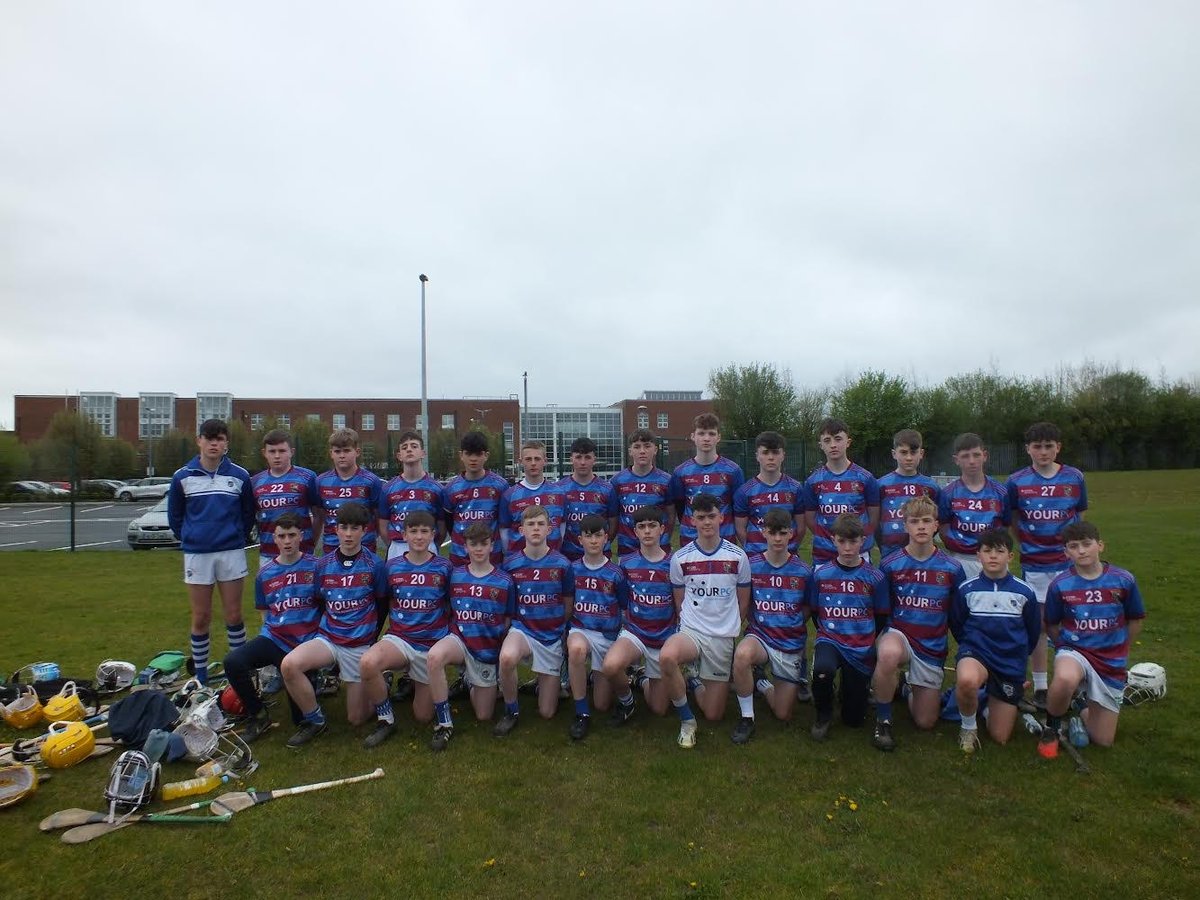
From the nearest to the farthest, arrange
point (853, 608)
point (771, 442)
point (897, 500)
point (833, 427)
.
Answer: point (853, 608) < point (897, 500) < point (833, 427) < point (771, 442)

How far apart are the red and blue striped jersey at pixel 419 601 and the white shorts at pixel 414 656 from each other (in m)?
0.04

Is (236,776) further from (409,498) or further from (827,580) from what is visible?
(827,580)

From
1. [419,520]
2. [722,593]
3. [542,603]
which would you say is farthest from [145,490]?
[722,593]

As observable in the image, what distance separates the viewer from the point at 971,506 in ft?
17.5

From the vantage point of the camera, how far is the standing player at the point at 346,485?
5.88 m

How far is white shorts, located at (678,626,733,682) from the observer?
16.0 ft

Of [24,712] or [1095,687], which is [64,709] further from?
[1095,687]

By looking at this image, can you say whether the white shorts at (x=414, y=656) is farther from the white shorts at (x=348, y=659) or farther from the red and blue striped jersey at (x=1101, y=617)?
the red and blue striped jersey at (x=1101, y=617)

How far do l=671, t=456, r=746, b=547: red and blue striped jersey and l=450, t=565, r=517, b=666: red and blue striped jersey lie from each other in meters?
1.61

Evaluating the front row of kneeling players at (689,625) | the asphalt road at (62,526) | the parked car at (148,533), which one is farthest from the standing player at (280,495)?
the asphalt road at (62,526)

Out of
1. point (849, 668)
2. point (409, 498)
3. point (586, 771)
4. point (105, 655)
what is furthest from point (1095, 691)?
point (105, 655)

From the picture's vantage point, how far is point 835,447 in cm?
556

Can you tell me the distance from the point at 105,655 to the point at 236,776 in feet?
11.2

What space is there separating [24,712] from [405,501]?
9.63 ft
